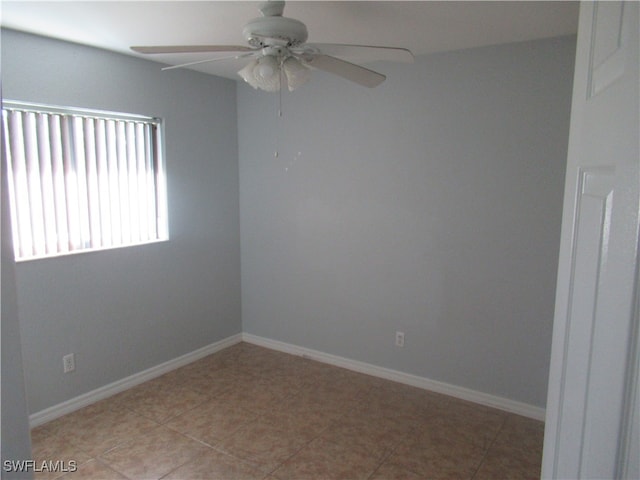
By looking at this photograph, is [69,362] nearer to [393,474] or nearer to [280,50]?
[393,474]

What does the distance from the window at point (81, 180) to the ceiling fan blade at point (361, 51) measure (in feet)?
6.54

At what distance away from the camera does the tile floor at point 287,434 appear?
238cm

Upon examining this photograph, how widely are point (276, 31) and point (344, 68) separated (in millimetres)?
420

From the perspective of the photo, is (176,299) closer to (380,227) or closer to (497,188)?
(380,227)

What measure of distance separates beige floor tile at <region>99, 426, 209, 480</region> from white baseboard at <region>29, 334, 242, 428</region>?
0.58 metres

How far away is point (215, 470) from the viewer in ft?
7.77

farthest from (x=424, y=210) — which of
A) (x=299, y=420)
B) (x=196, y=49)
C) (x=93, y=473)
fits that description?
(x=93, y=473)

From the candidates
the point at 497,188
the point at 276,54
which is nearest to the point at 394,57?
the point at 276,54

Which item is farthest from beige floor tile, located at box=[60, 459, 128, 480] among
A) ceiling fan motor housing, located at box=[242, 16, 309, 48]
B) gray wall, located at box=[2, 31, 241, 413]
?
ceiling fan motor housing, located at box=[242, 16, 309, 48]

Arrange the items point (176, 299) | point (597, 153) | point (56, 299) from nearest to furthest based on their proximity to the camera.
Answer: point (597, 153)
point (56, 299)
point (176, 299)

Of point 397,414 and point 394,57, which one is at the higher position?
point 394,57

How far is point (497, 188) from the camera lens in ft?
9.34

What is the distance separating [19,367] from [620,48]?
1039 millimetres

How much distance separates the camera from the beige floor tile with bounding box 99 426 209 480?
2.36m
